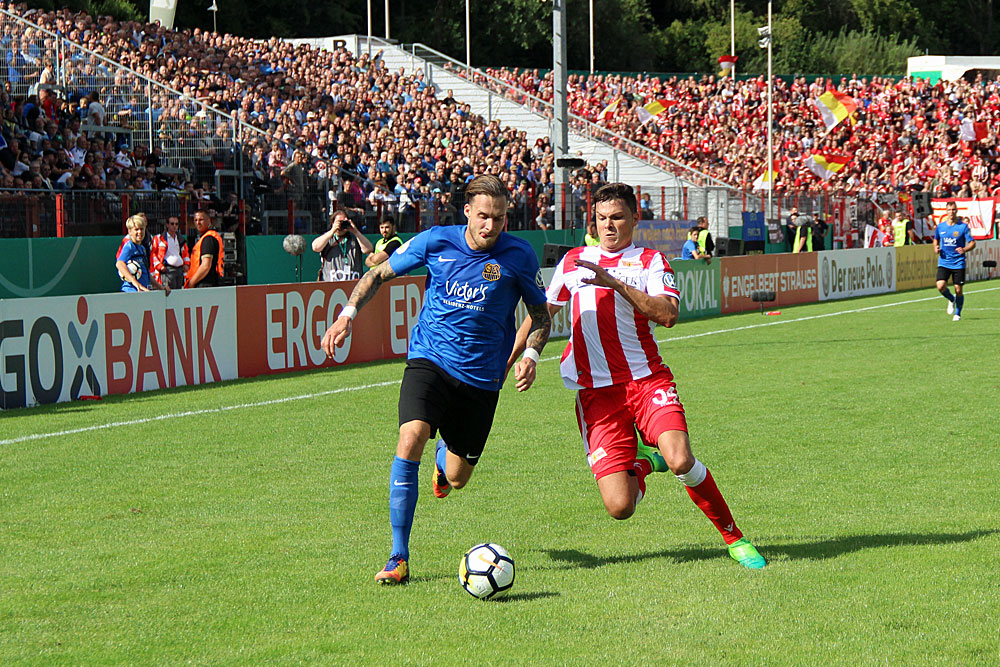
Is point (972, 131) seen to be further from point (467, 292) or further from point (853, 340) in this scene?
point (467, 292)

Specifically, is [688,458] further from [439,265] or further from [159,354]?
[159,354]

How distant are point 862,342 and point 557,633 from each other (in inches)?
603

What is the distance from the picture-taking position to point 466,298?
21.7 ft

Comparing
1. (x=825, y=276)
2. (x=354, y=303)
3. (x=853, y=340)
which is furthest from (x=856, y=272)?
(x=354, y=303)

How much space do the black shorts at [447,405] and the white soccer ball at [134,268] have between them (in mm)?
9821

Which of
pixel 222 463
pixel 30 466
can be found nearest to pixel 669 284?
pixel 222 463

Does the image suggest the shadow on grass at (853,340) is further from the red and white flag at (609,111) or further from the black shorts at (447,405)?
the red and white flag at (609,111)

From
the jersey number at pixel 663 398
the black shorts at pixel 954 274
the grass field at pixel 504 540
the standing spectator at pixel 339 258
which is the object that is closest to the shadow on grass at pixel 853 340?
the black shorts at pixel 954 274

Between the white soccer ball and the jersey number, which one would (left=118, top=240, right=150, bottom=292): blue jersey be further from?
the jersey number

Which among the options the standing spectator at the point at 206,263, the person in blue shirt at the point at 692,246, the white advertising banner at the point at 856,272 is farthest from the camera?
the white advertising banner at the point at 856,272

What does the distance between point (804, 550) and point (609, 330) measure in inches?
61.5

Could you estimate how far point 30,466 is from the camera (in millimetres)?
9750

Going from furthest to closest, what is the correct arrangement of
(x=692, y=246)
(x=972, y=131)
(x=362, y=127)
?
1. (x=972, y=131)
2. (x=362, y=127)
3. (x=692, y=246)

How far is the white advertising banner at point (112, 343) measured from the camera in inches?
517
